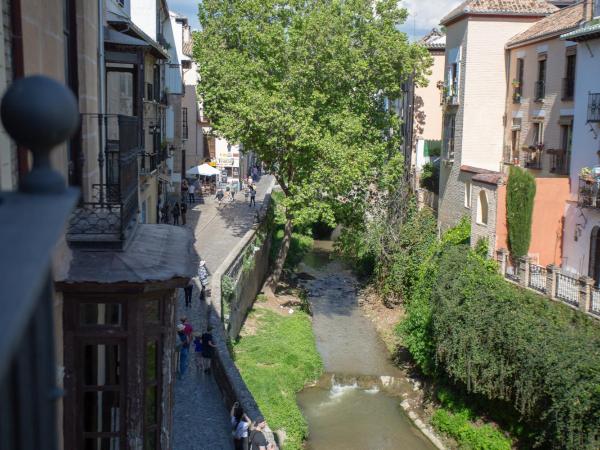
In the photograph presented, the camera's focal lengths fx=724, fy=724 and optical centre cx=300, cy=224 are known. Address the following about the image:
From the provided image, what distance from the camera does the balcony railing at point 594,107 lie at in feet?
73.0

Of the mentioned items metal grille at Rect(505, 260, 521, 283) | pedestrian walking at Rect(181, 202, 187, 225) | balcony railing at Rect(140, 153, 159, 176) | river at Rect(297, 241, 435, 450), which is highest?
balcony railing at Rect(140, 153, 159, 176)

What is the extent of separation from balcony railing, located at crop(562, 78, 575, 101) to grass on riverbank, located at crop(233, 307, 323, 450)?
42.1 ft

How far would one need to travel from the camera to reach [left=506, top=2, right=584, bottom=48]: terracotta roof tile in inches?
1016

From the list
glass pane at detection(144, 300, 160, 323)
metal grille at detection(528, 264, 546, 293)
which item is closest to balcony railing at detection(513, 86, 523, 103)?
metal grille at detection(528, 264, 546, 293)

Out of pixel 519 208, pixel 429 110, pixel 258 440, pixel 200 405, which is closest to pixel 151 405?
pixel 258 440

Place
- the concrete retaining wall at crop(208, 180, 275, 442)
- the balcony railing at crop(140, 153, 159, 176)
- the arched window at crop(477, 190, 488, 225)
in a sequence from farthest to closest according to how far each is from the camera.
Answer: the arched window at crop(477, 190, 488, 225) → the balcony railing at crop(140, 153, 159, 176) → the concrete retaining wall at crop(208, 180, 275, 442)

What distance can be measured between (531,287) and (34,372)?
2180cm

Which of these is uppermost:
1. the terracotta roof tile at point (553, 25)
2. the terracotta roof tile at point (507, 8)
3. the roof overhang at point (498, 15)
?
the terracotta roof tile at point (507, 8)

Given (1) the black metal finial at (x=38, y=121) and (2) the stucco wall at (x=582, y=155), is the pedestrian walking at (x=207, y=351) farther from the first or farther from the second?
(1) the black metal finial at (x=38, y=121)

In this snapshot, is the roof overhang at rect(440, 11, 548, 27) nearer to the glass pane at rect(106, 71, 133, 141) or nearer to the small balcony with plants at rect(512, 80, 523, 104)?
the small balcony with plants at rect(512, 80, 523, 104)

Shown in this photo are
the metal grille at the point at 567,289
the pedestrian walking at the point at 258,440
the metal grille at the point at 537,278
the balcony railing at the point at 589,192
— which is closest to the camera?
Result: the pedestrian walking at the point at 258,440

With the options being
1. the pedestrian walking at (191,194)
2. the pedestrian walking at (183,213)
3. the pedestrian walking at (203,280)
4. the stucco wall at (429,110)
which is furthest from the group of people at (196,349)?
the stucco wall at (429,110)

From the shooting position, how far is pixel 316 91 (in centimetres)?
2881

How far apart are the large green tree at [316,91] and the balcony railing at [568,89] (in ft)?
22.8
